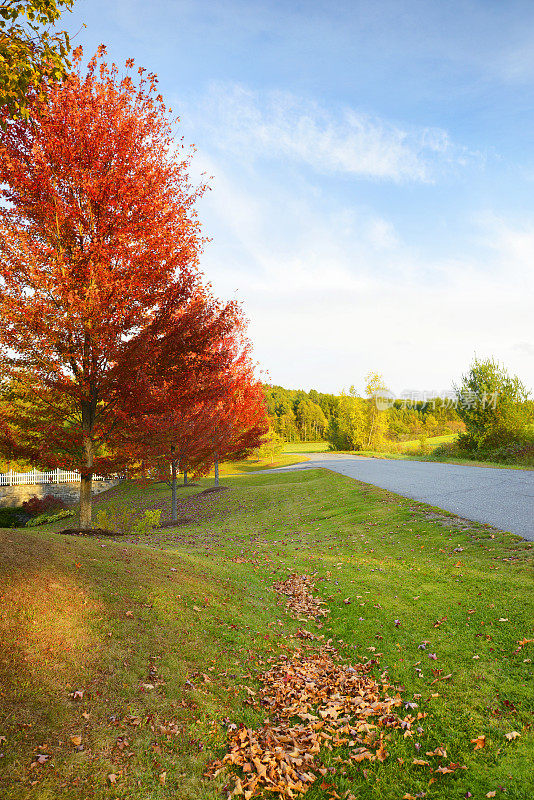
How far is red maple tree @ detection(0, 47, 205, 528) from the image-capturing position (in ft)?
23.6

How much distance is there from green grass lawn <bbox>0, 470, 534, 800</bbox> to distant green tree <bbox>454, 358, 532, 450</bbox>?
24305mm

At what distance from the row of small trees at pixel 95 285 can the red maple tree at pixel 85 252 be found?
2 centimetres

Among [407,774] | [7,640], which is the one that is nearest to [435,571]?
[407,774]

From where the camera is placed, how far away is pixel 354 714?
14.9ft

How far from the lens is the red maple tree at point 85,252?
7195 millimetres

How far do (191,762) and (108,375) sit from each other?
609 cm

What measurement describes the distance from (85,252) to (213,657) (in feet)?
21.6

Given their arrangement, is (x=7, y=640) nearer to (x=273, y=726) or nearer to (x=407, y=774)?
(x=273, y=726)

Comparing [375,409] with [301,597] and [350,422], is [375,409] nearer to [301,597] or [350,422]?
[350,422]

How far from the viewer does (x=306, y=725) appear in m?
4.32
